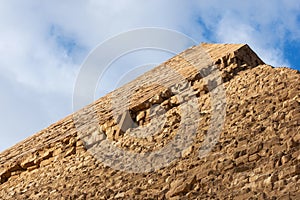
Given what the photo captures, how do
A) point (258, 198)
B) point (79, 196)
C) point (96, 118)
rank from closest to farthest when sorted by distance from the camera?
point (258, 198), point (79, 196), point (96, 118)

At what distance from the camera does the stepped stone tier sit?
639 cm

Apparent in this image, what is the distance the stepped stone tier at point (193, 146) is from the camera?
6391 mm

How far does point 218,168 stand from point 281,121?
87cm

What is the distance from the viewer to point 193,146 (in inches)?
297

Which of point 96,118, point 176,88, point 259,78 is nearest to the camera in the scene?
point 259,78

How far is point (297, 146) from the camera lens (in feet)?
21.1

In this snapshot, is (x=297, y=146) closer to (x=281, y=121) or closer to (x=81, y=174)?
(x=281, y=121)

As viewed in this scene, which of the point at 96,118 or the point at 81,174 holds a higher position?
the point at 96,118

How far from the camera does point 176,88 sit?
9633 millimetres

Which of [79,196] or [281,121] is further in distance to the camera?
[79,196]

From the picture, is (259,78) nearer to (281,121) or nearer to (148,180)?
(281,121)

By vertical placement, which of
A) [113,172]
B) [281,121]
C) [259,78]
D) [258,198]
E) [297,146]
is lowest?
[258,198]

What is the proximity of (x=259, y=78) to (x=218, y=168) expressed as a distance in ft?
7.13

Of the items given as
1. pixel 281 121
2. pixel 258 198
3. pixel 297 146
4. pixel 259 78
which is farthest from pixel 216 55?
pixel 258 198
